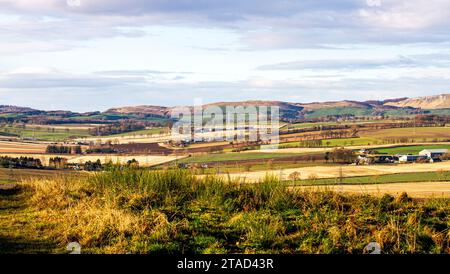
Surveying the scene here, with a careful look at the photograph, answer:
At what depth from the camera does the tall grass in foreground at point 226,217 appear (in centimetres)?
861

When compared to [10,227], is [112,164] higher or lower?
higher

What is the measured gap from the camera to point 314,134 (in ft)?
266

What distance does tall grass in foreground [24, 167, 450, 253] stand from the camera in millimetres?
8609

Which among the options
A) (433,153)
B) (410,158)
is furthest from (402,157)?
(433,153)

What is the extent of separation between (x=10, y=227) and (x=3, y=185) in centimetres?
601

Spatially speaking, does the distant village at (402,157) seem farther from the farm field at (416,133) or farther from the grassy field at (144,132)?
the grassy field at (144,132)

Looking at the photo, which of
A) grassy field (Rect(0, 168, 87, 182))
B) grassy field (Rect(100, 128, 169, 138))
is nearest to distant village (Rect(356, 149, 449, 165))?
grassy field (Rect(0, 168, 87, 182))

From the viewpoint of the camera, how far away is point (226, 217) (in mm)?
10242

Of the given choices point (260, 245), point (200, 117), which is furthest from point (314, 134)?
point (260, 245)

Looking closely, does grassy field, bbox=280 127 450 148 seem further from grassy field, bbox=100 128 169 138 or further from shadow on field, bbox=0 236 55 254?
shadow on field, bbox=0 236 55 254

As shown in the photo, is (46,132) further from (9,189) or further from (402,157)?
(9,189)

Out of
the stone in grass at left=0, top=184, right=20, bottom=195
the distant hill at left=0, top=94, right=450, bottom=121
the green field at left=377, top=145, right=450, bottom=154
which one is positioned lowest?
the green field at left=377, top=145, right=450, bottom=154

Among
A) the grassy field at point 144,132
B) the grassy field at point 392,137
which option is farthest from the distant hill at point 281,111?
the grassy field at point 392,137
